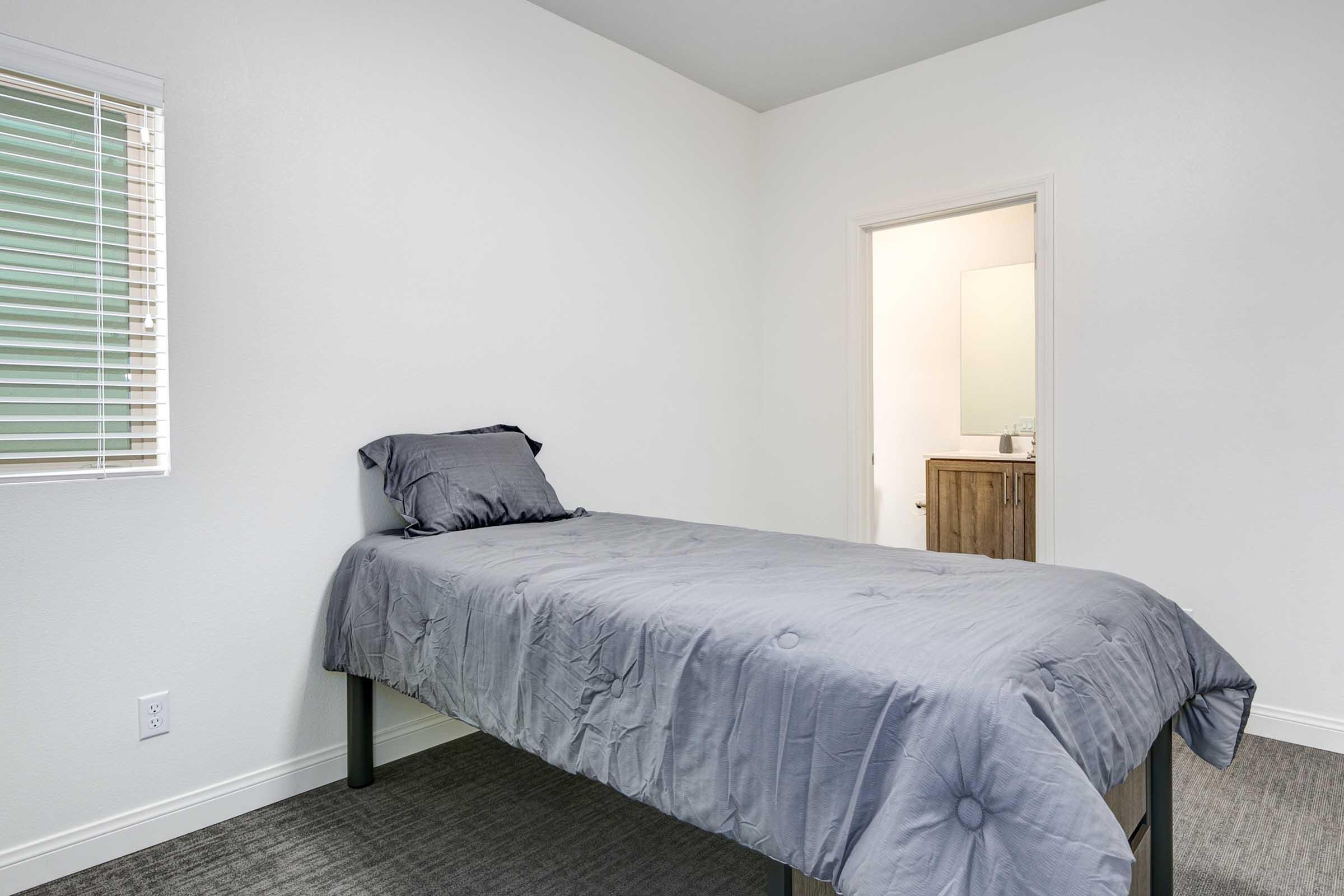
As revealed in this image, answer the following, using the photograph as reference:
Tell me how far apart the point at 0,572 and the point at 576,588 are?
52.9 inches

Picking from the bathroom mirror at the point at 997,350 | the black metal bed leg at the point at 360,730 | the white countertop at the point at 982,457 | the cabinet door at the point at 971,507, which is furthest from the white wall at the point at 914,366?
the black metal bed leg at the point at 360,730

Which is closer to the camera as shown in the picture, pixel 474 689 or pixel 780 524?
pixel 474 689

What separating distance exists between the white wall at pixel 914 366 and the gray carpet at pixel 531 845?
2.95 meters

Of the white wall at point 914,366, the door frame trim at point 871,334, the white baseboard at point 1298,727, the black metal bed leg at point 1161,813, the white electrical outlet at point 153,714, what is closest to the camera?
the black metal bed leg at point 1161,813

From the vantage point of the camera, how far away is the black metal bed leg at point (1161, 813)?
1.59m

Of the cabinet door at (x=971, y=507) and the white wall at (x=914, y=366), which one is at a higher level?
the white wall at (x=914, y=366)

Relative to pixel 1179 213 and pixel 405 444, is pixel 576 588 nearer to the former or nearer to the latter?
pixel 405 444

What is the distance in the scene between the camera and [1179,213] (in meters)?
2.86

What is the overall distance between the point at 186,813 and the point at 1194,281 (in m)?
3.63

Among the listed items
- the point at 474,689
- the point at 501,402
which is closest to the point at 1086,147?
the point at 501,402

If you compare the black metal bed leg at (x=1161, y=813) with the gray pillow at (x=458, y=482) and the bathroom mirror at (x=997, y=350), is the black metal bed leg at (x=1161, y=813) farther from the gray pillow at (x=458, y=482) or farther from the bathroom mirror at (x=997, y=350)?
the bathroom mirror at (x=997, y=350)

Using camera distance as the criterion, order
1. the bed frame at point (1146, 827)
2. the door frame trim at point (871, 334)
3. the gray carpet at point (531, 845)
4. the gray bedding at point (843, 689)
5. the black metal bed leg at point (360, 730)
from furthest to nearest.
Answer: the door frame trim at point (871, 334) < the black metal bed leg at point (360, 730) < the gray carpet at point (531, 845) < the bed frame at point (1146, 827) < the gray bedding at point (843, 689)

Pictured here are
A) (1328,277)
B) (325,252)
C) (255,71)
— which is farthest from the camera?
(1328,277)

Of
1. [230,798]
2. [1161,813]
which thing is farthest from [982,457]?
[230,798]
